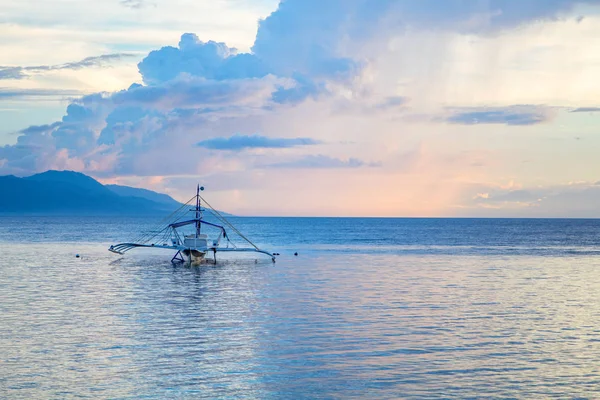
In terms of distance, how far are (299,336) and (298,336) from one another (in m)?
0.05

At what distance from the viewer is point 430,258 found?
101 meters

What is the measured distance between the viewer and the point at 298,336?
37.4 meters

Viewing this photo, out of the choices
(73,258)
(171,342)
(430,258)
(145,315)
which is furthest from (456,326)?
(73,258)

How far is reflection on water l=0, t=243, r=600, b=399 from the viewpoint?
2764 cm

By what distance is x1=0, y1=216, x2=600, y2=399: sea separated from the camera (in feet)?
90.2

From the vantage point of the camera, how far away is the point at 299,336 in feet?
123

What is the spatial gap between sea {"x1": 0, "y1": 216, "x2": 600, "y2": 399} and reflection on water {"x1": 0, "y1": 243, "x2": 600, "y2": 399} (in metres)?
0.10

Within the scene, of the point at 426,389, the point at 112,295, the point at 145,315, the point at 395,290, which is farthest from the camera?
the point at 395,290

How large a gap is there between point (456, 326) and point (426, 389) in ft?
47.8

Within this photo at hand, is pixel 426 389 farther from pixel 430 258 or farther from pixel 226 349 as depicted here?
pixel 430 258

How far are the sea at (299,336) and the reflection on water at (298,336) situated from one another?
0.10 metres

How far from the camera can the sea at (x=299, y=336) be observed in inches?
1083

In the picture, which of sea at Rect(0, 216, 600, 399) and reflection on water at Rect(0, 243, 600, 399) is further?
reflection on water at Rect(0, 243, 600, 399)

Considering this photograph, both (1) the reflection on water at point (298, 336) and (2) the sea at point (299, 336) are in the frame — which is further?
(1) the reflection on water at point (298, 336)
